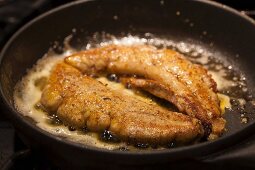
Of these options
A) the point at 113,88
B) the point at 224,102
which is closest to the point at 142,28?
the point at 113,88

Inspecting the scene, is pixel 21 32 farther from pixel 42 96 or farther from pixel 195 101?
pixel 195 101

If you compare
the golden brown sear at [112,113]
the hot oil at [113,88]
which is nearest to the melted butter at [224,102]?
the hot oil at [113,88]

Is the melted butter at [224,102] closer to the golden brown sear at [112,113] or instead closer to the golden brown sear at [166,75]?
the golden brown sear at [166,75]

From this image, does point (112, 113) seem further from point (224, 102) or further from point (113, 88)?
point (224, 102)

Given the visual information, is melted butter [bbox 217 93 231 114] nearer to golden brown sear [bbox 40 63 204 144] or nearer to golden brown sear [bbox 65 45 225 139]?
golden brown sear [bbox 65 45 225 139]

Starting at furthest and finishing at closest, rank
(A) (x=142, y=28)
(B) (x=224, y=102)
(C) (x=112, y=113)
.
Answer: (A) (x=142, y=28)
(B) (x=224, y=102)
(C) (x=112, y=113)

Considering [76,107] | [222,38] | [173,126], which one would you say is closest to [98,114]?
[76,107]

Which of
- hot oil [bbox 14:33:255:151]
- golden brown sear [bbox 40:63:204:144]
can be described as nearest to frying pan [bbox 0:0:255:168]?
hot oil [bbox 14:33:255:151]
